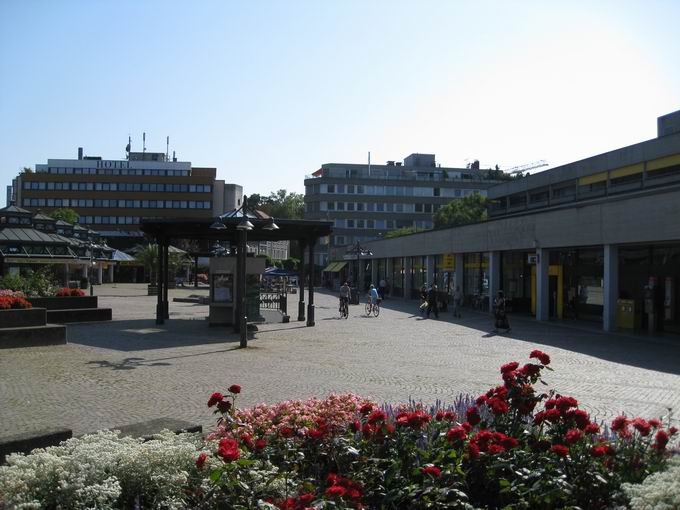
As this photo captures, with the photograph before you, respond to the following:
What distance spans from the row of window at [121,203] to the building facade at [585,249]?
61.4 m

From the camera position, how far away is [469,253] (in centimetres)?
3962

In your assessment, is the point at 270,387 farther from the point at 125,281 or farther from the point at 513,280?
the point at 125,281

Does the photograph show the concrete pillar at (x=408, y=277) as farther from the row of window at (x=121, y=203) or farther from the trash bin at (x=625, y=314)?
the row of window at (x=121, y=203)

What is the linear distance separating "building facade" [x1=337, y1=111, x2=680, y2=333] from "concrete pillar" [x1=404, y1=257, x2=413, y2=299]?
0.27 ft

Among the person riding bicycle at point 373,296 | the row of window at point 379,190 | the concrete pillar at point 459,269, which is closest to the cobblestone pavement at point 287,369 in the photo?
the person riding bicycle at point 373,296

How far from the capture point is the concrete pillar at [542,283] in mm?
29734

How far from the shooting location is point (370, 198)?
101m

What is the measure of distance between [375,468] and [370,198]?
96874 mm

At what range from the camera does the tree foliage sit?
141 metres

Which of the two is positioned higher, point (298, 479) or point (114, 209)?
point (114, 209)

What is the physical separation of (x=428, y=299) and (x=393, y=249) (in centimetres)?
2324

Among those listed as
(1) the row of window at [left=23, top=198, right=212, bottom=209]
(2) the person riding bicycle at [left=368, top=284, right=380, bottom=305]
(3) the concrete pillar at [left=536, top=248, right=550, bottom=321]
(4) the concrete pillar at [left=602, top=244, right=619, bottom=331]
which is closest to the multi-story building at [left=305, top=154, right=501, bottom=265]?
(1) the row of window at [left=23, top=198, right=212, bottom=209]

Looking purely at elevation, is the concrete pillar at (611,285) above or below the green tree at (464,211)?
below

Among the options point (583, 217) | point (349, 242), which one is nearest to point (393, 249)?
point (583, 217)
